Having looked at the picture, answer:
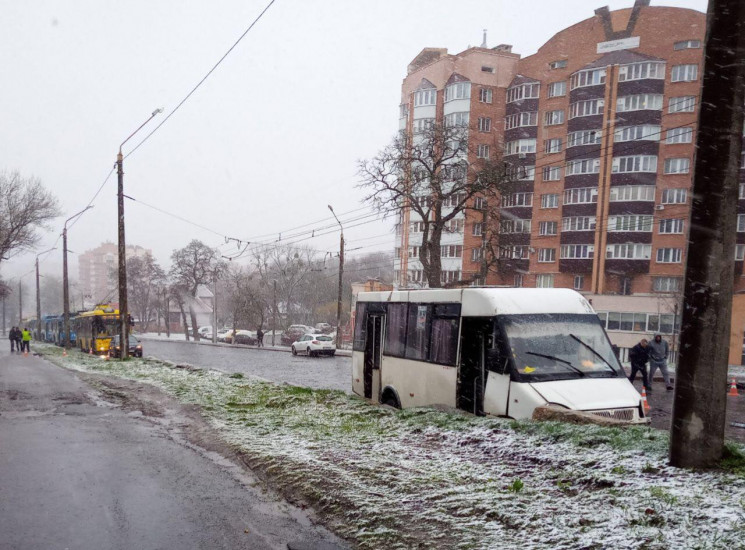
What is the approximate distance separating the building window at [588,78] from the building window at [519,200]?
982 centimetres

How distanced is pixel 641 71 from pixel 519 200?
1404 cm

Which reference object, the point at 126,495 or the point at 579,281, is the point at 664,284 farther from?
the point at 126,495

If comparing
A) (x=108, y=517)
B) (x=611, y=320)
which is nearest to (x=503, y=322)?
(x=108, y=517)

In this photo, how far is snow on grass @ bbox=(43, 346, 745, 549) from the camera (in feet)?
13.2

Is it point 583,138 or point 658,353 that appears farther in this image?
point 583,138

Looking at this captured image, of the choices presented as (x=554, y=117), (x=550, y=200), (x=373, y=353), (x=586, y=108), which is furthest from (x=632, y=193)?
(x=373, y=353)

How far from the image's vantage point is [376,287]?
57219 mm

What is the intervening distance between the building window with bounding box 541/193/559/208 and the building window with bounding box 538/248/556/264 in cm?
384

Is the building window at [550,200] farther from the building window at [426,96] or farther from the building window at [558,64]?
→ the building window at [426,96]

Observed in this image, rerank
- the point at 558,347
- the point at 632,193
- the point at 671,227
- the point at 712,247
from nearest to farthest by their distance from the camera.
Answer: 1. the point at 712,247
2. the point at 558,347
3. the point at 671,227
4. the point at 632,193

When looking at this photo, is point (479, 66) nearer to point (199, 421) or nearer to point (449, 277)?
point (449, 277)

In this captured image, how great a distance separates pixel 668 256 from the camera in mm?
46969

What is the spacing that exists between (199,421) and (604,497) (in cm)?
699

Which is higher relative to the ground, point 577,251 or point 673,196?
point 673,196
